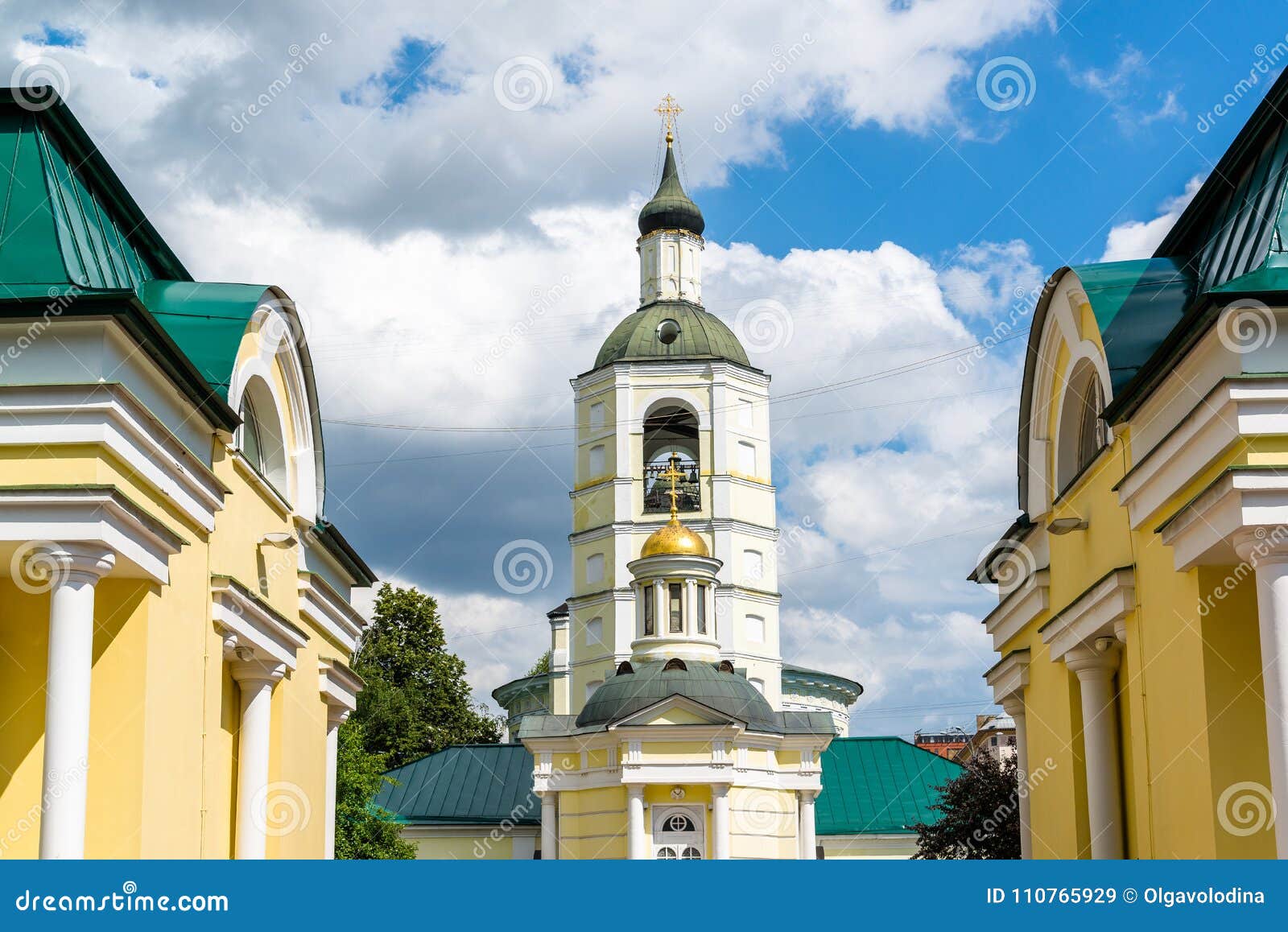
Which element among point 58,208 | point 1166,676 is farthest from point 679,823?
point 58,208

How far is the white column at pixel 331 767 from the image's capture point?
66.0 feet

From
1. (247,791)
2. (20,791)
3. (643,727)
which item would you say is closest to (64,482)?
(20,791)

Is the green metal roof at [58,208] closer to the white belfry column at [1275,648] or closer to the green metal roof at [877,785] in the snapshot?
the white belfry column at [1275,648]

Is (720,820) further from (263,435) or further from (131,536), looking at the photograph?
(131,536)

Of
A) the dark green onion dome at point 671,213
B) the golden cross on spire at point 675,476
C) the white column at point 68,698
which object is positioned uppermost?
the dark green onion dome at point 671,213

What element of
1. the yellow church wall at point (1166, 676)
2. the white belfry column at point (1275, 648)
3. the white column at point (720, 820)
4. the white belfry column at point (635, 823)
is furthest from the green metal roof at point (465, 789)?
the white belfry column at point (1275, 648)

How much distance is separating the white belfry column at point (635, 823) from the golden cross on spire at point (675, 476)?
434 inches

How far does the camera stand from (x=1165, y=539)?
13.2m

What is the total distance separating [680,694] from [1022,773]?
2290 cm

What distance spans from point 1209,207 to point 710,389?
38.1 m

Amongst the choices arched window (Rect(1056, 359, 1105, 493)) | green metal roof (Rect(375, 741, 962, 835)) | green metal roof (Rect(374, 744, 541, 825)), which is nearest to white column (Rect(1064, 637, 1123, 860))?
arched window (Rect(1056, 359, 1105, 493))
